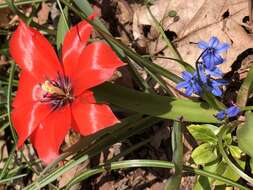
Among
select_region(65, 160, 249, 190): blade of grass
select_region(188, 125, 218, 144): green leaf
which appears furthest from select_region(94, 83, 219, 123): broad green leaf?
select_region(65, 160, 249, 190): blade of grass

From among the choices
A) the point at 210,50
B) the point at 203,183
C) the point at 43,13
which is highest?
the point at 43,13

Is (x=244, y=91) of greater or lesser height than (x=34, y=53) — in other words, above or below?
below

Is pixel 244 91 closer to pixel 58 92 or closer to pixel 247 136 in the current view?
pixel 247 136

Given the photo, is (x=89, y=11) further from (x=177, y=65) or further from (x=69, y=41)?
(x=177, y=65)

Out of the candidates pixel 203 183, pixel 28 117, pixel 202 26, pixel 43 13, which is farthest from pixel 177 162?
pixel 43 13

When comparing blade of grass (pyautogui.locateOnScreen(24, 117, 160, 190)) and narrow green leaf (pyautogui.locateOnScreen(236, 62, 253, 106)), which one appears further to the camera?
blade of grass (pyautogui.locateOnScreen(24, 117, 160, 190))

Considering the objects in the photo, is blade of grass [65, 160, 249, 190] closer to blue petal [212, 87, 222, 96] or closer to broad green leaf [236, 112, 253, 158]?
broad green leaf [236, 112, 253, 158]
